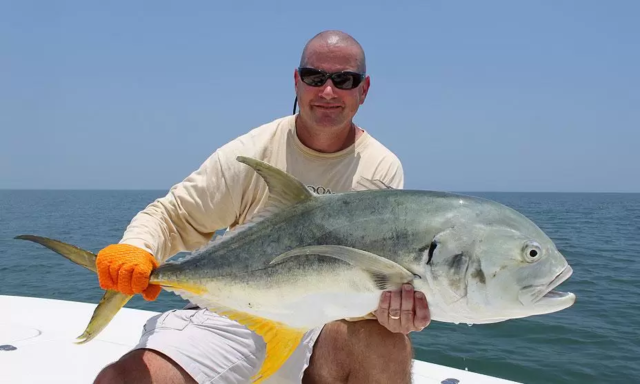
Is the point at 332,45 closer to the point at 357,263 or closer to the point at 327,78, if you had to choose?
the point at 327,78

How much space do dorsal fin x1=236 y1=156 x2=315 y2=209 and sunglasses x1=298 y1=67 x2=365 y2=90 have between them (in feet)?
3.13

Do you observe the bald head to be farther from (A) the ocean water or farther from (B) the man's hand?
(A) the ocean water

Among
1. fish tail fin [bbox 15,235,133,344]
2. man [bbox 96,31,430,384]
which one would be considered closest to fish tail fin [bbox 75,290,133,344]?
fish tail fin [bbox 15,235,133,344]

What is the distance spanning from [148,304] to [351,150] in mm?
7312

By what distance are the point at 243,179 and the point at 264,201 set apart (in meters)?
0.17

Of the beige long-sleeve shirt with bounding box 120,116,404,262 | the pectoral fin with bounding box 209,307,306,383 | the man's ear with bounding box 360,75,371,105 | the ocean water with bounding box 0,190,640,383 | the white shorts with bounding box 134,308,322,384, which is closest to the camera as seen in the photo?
the pectoral fin with bounding box 209,307,306,383

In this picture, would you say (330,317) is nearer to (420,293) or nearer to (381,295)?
(381,295)

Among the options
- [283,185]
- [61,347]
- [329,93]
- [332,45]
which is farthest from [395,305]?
[61,347]

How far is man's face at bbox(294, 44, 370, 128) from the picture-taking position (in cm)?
315

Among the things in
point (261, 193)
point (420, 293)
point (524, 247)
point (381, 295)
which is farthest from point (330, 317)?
point (261, 193)

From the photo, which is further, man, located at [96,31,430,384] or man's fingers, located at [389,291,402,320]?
man, located at [96,31,430,384]

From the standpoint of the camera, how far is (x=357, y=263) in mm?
2104

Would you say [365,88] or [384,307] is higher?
[365,88]

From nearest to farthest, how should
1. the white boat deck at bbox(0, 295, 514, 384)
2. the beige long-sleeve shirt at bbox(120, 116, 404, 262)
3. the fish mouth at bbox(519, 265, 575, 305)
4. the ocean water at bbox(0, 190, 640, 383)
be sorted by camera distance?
1. the fish mouth at bbox(519, 265, 575, 305)
2. the beige long-sleeve shirt at bbox(120, 116, 404, 262)
3. the white boat deck at bbox(0, 295, 514, 384)
4. the ocean water at bbox(0, 190, 640, 383)
